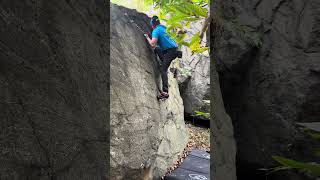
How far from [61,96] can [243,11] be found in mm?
2273

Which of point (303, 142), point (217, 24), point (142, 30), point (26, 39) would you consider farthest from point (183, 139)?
point (26, 39)

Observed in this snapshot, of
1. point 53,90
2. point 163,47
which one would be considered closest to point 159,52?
point 163,47

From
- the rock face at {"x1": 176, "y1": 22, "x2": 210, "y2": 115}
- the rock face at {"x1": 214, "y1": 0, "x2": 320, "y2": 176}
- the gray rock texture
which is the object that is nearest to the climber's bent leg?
the rock face at {"x1": 176, "y1": 22, "x2": 210, "y2": 115}

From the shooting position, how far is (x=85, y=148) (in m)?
1.54

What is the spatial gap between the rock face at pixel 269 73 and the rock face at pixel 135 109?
7.65ft

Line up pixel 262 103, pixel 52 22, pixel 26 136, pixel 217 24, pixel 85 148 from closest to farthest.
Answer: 1. pixel 26 136
2. pixel 52 22
3. pixel 85 148
4. pixel 262 103
5. pixel 217 24

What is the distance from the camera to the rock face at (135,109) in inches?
196

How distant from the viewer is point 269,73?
2.73 metres

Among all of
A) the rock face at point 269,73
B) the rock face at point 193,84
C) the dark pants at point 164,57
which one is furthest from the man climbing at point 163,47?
the rock face at point 269,73

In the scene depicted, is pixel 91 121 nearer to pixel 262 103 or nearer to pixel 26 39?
pixel 26 39

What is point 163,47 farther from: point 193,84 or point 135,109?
point 193,84

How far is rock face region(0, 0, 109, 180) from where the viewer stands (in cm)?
103

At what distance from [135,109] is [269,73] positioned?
339 cm

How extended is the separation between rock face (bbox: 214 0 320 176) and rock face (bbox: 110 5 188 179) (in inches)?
91.8
